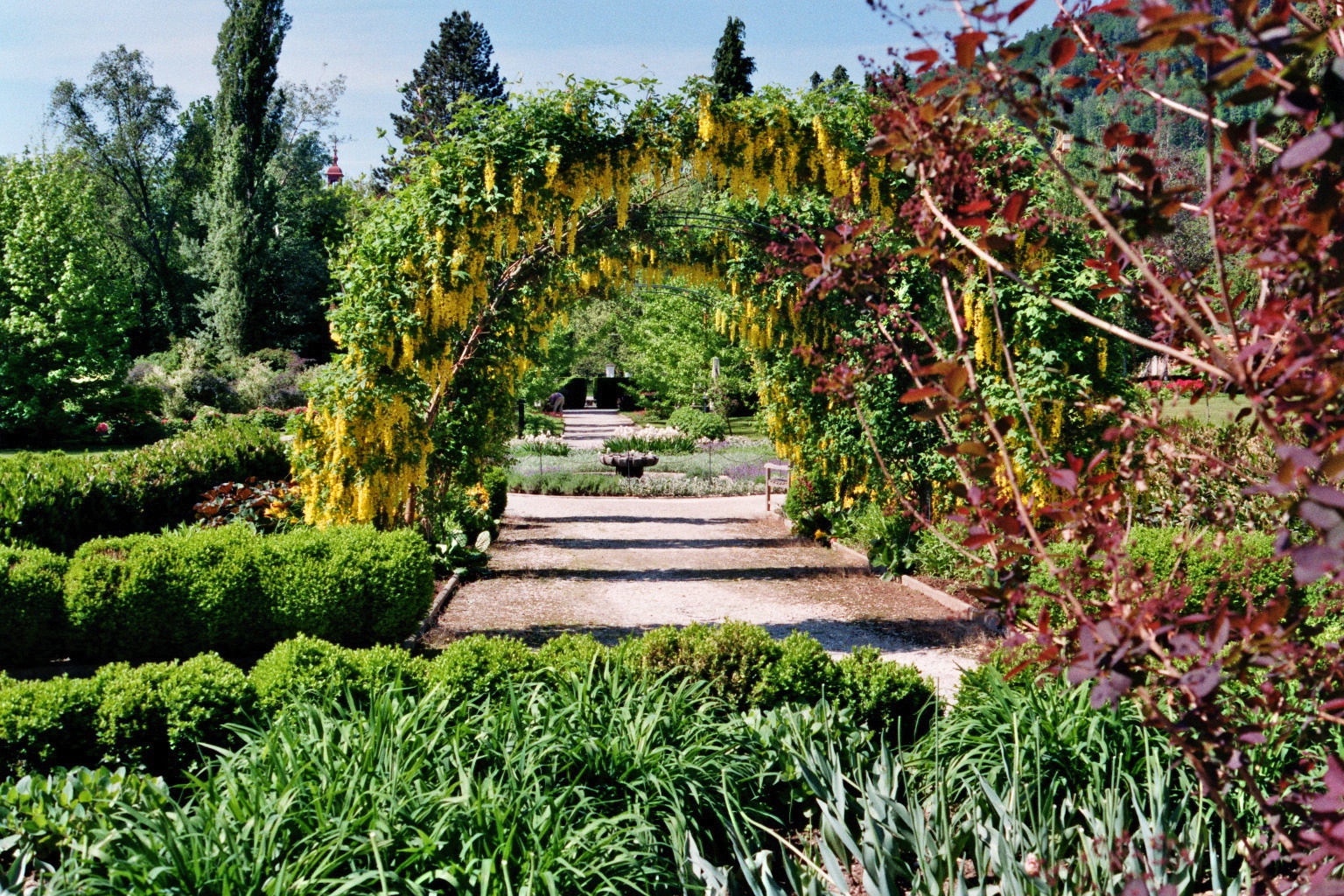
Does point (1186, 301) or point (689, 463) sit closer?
point (1186, 301)

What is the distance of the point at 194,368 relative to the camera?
78.3 feet

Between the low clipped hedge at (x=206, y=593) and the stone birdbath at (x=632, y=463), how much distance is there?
428 inches

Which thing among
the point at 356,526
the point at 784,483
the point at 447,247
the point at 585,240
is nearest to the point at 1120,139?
the point at 356,526

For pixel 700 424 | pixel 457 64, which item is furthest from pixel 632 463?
pixel 457 64

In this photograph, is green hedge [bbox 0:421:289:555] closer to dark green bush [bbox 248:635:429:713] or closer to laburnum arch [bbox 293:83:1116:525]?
laburnum arch [bbox 293:83:1116:525]

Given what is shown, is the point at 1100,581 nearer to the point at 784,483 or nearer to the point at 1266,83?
the point at 1266,83

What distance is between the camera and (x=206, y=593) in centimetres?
558

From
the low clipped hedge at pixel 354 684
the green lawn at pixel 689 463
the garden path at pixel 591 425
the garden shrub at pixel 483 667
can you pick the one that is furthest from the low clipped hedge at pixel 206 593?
the garden path at pixel 591 425

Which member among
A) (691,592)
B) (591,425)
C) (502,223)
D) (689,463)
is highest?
(502,223)

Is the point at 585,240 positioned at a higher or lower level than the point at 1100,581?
higher

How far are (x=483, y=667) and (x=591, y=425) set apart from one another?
93.8 feet

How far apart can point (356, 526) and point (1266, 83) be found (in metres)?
6.21

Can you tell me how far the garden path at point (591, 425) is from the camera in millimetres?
25859

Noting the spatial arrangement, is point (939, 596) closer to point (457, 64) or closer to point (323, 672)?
point (323, 672)
